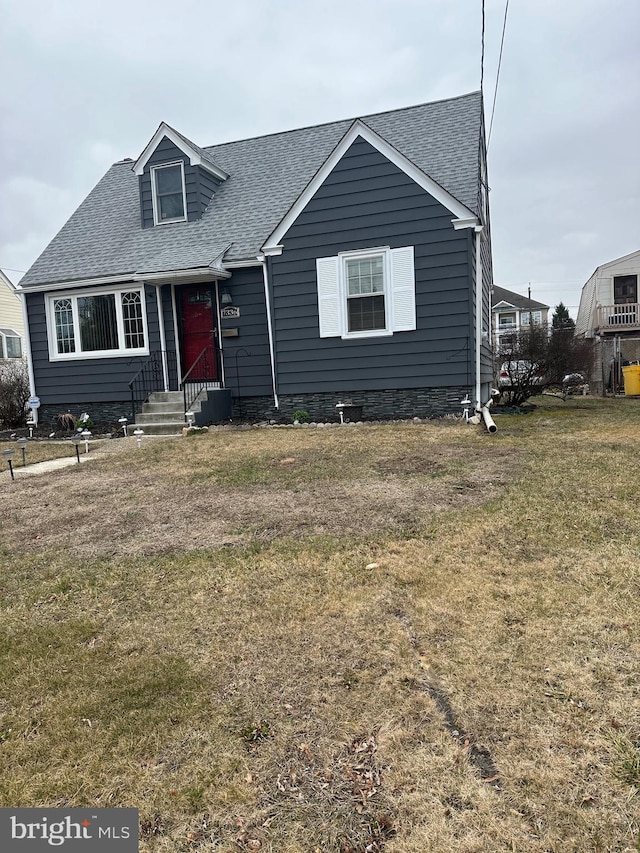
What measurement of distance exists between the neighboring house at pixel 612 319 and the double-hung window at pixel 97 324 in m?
11.7

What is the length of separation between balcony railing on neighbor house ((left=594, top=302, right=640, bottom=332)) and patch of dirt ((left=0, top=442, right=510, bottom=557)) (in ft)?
63.2

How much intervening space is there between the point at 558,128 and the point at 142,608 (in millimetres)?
16402

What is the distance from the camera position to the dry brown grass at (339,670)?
5.40 feet

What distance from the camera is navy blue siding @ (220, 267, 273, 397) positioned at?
11.4 m

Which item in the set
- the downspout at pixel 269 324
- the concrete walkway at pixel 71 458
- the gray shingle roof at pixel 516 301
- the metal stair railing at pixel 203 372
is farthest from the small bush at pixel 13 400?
the gray shingle roof at pixel 516 301

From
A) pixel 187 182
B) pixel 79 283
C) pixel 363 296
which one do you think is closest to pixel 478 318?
pixel 363 296

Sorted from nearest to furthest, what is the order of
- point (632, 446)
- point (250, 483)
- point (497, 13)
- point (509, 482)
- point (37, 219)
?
point (509, 482), point (250, 483), point (632, 446), point (497, 13), point (37, 219)

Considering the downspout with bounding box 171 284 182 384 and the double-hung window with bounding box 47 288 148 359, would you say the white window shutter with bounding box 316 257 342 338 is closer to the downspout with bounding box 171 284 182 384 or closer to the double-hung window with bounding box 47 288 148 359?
the downspout with bounding box 171 284 182 384

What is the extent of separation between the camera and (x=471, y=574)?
124 inches

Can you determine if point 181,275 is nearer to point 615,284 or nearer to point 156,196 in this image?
point 156,196

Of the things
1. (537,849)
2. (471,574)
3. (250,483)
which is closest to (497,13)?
(250,483)

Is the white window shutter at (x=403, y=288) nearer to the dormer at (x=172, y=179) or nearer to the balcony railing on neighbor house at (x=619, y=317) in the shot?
the dormer at (x=172, y=179)

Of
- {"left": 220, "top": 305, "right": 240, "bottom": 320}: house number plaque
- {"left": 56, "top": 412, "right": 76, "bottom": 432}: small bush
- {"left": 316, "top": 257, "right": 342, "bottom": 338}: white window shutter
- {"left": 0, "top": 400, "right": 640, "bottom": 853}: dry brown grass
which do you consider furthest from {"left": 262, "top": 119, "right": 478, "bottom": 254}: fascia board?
{"left": 0, "top": 400, "right": 640, "bottom": 853}: dry brown grass

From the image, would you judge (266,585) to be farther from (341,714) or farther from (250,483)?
(250,483)
